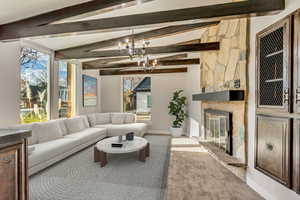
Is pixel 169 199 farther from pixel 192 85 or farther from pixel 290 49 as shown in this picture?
pixel 192 85

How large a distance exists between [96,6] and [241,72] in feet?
8.14

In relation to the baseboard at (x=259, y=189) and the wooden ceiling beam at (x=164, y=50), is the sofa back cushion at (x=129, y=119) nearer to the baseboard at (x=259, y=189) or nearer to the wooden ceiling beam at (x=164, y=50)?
the wooden ceiling beam at (x=164, y=50)

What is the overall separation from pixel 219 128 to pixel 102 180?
8.15ft

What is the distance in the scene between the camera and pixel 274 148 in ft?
6.27

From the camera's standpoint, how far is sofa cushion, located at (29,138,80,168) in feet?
9.06

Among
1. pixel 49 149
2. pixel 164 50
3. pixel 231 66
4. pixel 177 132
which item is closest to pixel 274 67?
pixel 231 66

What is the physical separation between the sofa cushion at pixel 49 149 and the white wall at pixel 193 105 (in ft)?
11.6

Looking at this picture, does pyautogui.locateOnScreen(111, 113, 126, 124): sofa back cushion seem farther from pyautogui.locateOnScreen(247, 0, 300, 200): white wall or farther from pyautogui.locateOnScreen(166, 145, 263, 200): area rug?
pyautogui.locateOnScreen(247, 0, 300, 200): white wall

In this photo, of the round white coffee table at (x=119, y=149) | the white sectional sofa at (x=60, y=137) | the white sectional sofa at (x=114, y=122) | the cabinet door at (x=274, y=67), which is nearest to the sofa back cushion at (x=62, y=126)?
the white sectional sofa at (x=60, y=137)

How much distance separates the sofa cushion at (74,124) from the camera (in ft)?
14.6

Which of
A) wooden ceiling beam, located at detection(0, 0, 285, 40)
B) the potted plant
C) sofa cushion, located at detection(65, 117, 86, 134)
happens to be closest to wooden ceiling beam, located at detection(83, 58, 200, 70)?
the potted plant

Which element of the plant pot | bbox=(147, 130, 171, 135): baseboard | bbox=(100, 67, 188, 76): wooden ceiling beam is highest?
bbox=(100, 67, 188, 76): wooden ceiling beam

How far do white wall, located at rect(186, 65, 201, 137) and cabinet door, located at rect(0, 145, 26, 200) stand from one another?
441cm

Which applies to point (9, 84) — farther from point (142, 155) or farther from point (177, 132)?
point (177, 132)
